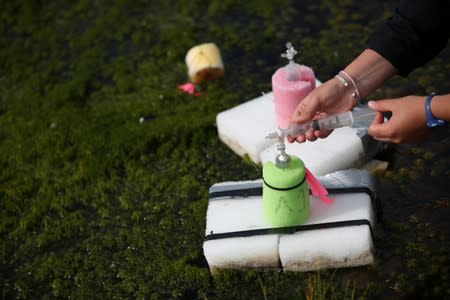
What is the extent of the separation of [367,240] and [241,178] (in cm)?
92

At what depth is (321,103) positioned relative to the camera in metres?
2.80

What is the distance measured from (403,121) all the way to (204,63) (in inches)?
74.8

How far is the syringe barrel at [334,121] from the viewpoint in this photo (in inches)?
107

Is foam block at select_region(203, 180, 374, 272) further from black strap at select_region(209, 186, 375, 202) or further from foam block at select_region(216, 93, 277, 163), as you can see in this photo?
foam block at select_region(216, 93, 277, 163)

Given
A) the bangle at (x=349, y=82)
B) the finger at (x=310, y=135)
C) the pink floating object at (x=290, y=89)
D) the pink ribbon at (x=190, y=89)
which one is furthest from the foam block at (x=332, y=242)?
the pink ribbon at (x=190, y=89)

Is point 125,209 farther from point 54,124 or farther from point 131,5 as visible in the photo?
point 131,5

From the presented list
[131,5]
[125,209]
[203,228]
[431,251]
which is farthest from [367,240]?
[131,5]

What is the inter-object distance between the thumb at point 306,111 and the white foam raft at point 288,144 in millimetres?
276

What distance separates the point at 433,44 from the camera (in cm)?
269

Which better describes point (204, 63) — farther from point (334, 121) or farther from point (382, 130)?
point (382, 130)

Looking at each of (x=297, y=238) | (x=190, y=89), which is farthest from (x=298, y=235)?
(x=190, y=89)

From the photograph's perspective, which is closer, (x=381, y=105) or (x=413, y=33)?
(x=381, y=105)

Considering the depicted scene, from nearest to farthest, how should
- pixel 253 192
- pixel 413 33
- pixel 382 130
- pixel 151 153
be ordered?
pixel 382 130, pixel 413 33, pixel 253 192, pixel 151 153

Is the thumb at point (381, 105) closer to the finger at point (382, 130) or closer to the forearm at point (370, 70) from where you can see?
the finger at point (382, 130)
